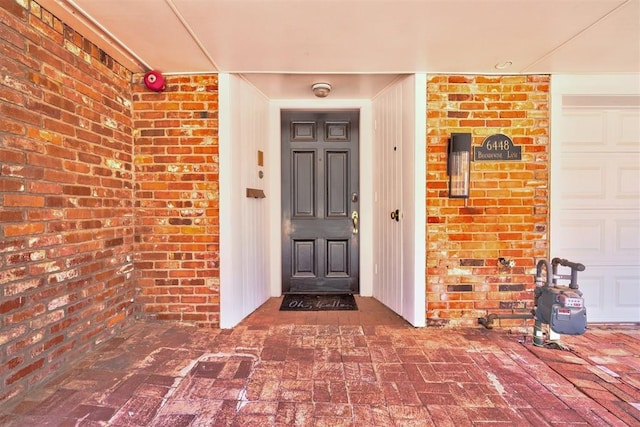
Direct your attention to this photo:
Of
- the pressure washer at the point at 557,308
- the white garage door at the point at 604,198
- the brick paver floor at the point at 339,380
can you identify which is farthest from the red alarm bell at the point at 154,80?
the white garage door at the point at 604,198

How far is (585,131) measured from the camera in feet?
8.99

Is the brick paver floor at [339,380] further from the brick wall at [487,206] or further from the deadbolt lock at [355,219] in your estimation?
the deadbolt lock at [355,219]

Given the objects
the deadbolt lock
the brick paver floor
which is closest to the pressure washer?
the brick paver floor

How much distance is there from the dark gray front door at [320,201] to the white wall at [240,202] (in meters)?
0.35

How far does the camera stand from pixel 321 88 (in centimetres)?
292

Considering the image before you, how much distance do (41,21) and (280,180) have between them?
2.21 m

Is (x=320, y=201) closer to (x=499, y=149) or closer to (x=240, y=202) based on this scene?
(x=240, y=202)

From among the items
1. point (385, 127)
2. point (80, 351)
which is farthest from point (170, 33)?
point (80, 351)

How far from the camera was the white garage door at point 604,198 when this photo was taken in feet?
8.98

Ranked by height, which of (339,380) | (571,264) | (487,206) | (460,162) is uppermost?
(460,162)

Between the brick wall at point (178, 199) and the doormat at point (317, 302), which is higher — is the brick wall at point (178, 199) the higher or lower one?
the higher one

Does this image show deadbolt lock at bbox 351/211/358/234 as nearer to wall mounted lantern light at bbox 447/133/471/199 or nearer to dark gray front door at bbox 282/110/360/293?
dark gray front door at bbox 282/110/360/293

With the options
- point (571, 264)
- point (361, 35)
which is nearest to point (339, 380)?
point (571, 264)

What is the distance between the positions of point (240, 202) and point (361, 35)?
163 cm
